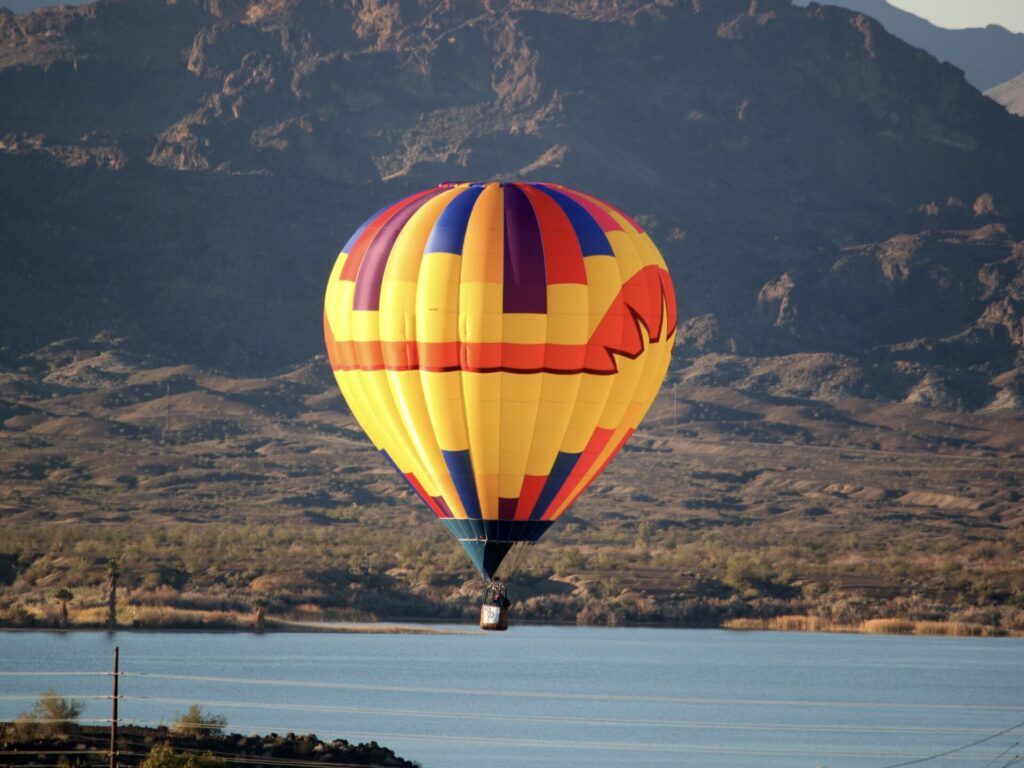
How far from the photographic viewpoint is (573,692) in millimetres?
67062

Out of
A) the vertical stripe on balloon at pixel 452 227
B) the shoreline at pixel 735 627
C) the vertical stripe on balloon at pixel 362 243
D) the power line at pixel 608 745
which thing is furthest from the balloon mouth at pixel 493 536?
the shoreline at pixel 735 627

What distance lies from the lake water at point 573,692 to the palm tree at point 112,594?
2271 mm

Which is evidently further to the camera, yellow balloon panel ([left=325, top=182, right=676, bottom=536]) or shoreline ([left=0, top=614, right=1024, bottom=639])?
shoreline ([left=0, top=614, right=1024, bottom=639])

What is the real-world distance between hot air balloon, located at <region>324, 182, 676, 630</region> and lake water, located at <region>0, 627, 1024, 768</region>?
10965 millimetres

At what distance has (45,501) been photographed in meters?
144

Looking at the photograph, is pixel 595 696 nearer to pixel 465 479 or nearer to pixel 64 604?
pixel 64 604

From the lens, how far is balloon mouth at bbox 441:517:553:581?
40.7 m

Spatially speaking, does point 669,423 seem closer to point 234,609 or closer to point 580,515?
point 580,515

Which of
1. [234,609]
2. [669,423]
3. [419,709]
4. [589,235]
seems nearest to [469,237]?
[589,235]

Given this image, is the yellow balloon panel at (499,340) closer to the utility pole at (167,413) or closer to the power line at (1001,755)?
the power line at (1001,755)

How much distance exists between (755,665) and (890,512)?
7739 cm

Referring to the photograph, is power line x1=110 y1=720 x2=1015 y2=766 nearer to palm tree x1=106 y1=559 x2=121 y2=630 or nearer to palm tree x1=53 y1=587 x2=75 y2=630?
palm tree x1=53 y1=587 x2=75 y2=630

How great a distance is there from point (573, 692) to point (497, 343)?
91.4 feet

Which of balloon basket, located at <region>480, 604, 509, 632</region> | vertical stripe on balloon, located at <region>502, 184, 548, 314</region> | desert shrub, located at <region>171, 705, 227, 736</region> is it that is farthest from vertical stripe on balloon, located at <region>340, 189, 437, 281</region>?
desert shrub, located at <region>171, 705, 227, 736</region>
